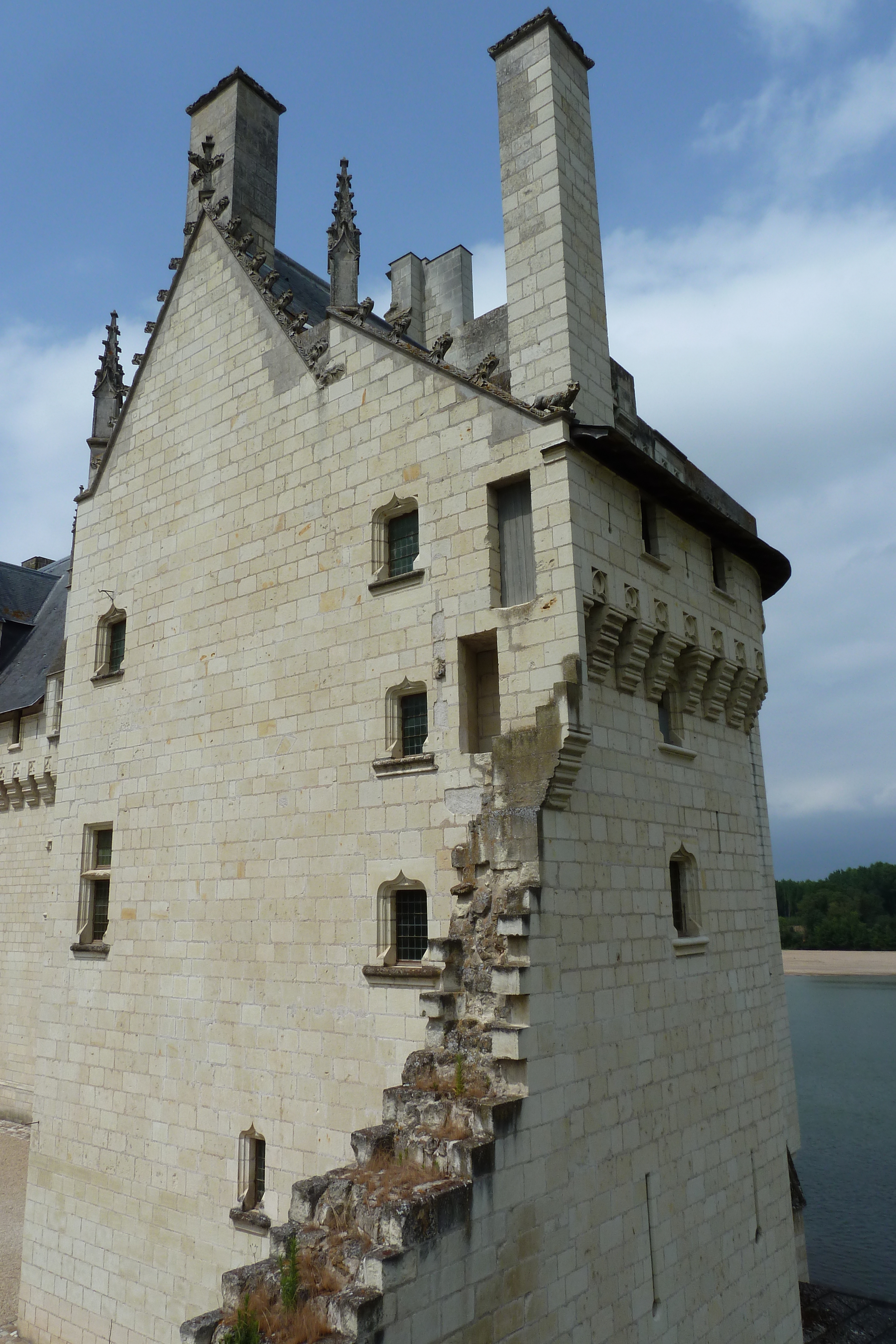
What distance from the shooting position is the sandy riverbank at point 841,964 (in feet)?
228

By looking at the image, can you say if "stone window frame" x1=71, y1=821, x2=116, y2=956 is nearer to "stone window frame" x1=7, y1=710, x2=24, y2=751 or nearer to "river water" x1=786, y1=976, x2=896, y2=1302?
"stone window frame" x1=7, y1=710, x2=24, y2=751

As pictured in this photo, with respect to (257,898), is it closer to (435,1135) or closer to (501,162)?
(435,1135)

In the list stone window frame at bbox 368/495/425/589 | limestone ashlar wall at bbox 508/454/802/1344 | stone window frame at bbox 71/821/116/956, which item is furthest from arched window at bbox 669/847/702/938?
stone window frame at bbox 71/821/116/956

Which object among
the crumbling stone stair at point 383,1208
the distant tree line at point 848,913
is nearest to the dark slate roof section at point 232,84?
the crumbling stone stair at point 383,1208

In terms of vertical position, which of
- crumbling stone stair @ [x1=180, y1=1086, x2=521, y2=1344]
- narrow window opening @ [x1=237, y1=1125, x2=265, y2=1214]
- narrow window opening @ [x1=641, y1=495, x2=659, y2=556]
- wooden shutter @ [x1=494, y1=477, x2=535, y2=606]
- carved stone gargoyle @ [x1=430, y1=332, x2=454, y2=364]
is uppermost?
carved stone gargoyle @ [x1=430, y1=332, x2=454, y2=364]

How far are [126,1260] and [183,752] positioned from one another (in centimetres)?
576

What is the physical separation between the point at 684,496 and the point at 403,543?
3.02 meters

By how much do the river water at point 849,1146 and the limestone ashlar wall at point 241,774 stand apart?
13115 mm

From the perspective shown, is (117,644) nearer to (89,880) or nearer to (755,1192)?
(89,880)

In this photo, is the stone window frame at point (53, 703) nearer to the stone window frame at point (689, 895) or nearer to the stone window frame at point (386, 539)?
the stone window frame at point (386, 539)

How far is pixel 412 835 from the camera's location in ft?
29.3

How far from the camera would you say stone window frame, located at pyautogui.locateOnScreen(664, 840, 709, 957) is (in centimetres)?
992

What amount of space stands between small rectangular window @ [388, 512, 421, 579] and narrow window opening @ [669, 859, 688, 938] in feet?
13.8

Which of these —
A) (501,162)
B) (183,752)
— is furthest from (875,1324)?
(501,162)
